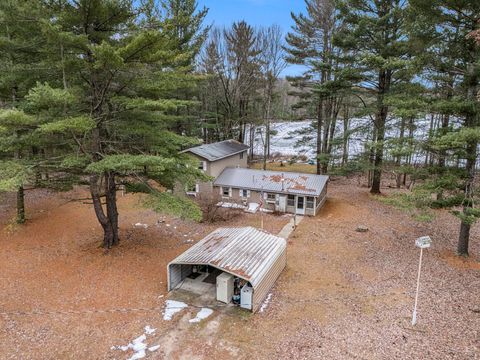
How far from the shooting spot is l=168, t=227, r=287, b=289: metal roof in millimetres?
9297

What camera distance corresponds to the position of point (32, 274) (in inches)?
440

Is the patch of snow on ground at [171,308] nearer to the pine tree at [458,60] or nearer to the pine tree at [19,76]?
the pine tree at [19,76]

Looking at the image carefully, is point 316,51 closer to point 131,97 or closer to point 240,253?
point 131,97

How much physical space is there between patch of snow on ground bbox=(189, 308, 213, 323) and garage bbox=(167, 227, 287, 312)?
59 cm

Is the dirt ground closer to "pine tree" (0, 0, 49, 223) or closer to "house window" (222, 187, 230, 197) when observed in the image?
"pine tree" (0, 0, 49, 223)

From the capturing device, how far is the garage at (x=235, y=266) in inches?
360

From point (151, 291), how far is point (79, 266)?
11.8ft

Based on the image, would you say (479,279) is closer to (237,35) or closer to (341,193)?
(341,193)

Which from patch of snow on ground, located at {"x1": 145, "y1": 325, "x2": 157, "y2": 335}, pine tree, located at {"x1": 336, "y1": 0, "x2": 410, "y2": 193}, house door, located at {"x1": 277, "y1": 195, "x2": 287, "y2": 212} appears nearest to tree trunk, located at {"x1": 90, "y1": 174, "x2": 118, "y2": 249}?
patch of snow on ground, located at {"x1": 145, "y1": 325, "x2": 157, "y2": 335}

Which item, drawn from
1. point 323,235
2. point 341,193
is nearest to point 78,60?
point 323,235

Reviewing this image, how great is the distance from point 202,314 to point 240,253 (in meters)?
2.26

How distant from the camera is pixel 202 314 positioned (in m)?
8.91

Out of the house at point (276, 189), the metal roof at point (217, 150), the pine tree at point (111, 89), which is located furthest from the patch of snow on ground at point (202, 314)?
the metal roof at point (217, 150)

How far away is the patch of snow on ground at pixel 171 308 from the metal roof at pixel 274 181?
10.7 meters
